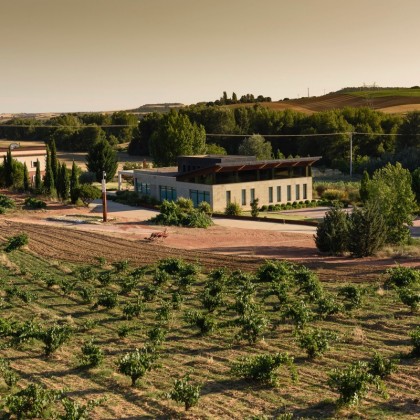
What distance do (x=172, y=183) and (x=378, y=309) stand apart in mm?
38361

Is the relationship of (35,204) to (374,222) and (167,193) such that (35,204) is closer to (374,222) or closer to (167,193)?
(167,193)

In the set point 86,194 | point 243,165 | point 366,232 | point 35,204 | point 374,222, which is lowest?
point 35,204

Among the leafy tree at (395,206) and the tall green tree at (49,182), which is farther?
the tall green tree at (49,182)

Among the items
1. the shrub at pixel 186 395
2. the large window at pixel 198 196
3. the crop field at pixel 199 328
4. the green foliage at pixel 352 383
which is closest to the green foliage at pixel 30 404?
the crop field at pixel 199 328

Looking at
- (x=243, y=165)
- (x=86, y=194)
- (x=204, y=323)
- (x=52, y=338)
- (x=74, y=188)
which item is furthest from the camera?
(x=74, y=188)

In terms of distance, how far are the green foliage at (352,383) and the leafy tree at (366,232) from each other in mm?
18813

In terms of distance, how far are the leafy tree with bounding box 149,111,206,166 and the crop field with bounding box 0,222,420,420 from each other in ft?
148

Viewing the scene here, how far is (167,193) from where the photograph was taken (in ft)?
202

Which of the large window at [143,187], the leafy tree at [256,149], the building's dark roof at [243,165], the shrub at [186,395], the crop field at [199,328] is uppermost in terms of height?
the leafy tree at [256,149]

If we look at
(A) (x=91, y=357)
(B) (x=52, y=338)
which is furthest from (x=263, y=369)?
(B) (x=52, y=338)

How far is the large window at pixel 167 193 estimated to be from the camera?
6066 cm

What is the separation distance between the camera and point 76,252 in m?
37.4

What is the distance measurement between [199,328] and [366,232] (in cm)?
1474

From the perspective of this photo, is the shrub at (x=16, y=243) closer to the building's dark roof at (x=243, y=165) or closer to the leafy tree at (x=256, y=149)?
the building's dark roof at (x=243, y=165)
